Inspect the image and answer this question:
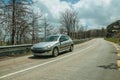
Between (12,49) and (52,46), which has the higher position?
(52,46)

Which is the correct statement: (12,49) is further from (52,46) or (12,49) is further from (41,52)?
(52,46)

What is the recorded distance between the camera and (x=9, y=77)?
28.1 feet

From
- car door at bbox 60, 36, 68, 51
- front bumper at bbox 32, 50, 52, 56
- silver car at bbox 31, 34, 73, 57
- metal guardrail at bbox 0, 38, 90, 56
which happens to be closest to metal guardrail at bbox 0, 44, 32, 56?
metal guardrail at bbox 0, 38, 90, 56

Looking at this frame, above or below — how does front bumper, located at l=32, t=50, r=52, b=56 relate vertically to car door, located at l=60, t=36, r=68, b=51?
below

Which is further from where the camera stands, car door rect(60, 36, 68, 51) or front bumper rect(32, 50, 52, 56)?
car door rect(60, 36, 68, 51)

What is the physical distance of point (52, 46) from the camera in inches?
659

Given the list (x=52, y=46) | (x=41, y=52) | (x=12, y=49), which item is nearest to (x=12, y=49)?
(x=12, y=49)

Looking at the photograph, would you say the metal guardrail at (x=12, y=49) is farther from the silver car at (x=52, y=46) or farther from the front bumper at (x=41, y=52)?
the front bumper at (x=41, y=52)

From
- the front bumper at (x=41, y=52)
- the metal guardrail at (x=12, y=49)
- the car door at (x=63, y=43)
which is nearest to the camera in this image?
the metal guardrail at (x=12, y=49)

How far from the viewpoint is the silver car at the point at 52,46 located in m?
16.2

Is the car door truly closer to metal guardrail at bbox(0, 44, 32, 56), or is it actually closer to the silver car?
the silver car

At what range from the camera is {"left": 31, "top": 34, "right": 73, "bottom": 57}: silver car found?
1625cm

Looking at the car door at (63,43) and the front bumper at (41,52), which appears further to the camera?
the car door at (63,43)

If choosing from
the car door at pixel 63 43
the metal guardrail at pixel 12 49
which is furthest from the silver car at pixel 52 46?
the metal guardrail at pixel 12 49
